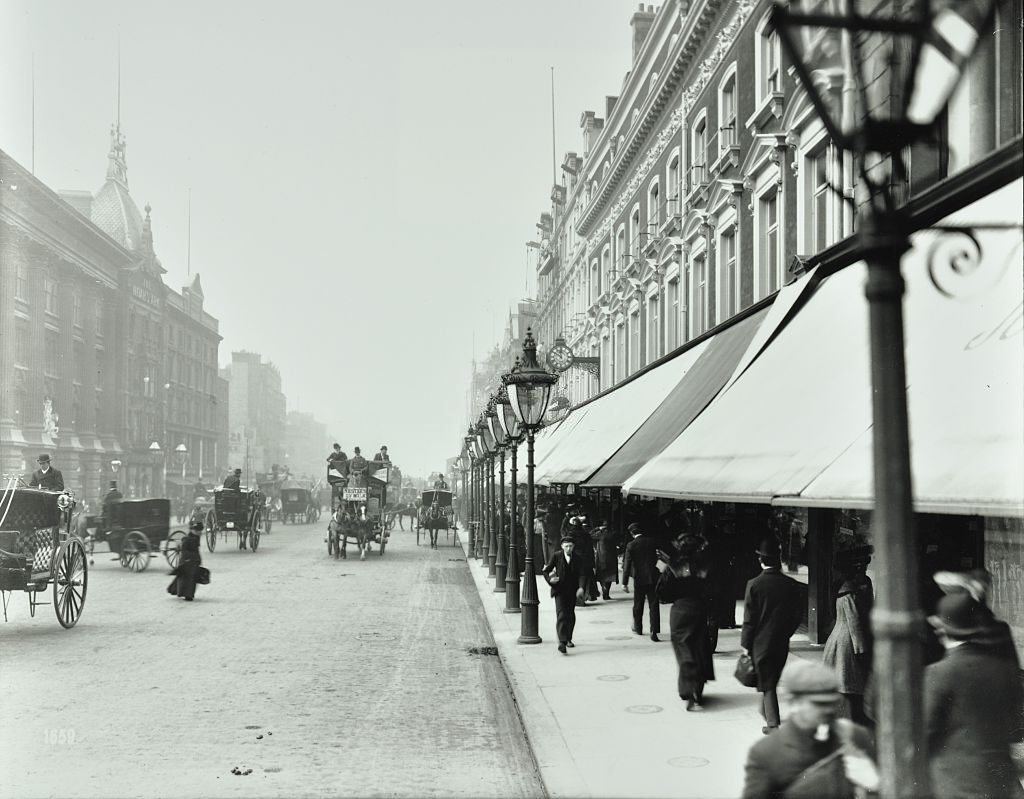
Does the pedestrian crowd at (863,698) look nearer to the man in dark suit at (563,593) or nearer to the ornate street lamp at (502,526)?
the man in dark suit at (563,593)

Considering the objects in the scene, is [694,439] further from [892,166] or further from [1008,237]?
[892,166]

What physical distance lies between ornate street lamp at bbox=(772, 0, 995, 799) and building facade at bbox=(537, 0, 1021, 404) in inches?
125

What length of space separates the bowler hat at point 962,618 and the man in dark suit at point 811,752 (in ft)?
3.60

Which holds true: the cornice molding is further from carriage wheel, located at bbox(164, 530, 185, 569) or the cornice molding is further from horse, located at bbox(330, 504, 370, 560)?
carriage wheel, located at bbox(164, 530, 185, 569)

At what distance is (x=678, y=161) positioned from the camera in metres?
22.8

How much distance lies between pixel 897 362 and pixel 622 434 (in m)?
14.7

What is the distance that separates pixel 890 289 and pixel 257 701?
27.2 ft

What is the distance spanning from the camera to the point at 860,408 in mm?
7535

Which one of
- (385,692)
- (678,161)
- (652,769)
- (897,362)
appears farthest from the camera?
(678,161)

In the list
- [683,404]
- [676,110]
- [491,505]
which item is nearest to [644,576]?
[683,404]

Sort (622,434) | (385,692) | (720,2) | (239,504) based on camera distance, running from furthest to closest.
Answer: (239,504), (720,2), (622,434), (385,692)

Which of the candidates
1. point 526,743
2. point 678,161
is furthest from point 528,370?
point 678,161

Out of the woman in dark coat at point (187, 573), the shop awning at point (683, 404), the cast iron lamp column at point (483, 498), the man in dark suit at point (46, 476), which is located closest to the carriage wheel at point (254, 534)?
the cast iron lamp column at point (483, 498)

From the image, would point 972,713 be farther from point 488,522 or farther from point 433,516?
point 433,516
